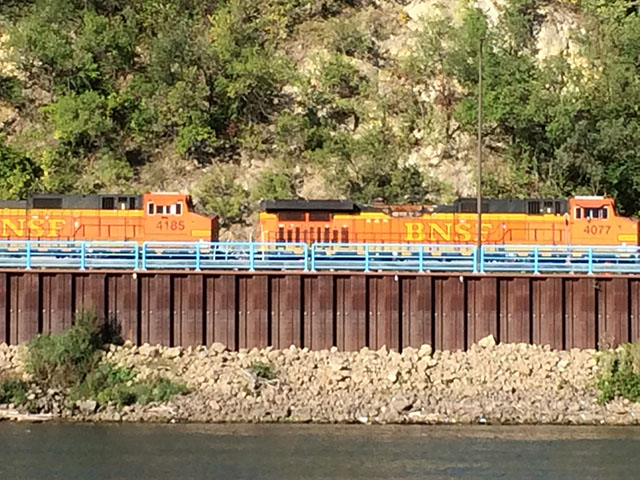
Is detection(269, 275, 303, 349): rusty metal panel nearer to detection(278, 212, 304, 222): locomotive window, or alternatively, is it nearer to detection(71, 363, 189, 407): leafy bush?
detection(71, 363, 189, 407): leafy bush

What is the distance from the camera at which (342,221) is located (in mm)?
51562

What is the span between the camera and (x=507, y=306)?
4234 cm

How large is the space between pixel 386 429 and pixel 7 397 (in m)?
12.3

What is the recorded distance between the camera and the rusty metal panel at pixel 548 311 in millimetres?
42156

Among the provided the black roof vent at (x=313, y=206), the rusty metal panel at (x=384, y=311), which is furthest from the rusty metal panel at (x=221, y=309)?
the black roof vent at (x=313, y=206)

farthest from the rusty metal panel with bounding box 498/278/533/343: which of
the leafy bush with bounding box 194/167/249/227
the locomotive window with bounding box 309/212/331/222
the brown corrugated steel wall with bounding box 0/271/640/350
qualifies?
the leafy bush with bounding box 194/167/249/227

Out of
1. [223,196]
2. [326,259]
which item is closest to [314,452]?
[326,259]

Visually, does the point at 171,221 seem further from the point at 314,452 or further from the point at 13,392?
the point at 314,452

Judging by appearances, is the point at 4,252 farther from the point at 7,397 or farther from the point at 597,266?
the point at 597,266

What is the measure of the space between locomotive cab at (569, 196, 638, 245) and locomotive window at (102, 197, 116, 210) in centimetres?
1957

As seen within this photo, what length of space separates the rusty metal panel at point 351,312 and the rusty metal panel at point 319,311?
252 mm

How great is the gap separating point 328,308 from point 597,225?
1474 cm

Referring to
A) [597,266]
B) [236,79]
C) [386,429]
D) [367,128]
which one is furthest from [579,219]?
[236,79]

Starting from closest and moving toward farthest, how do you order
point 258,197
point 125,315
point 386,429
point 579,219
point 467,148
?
point 386,429, point 125,315, point 579,219, point 258,197, point 467,148
